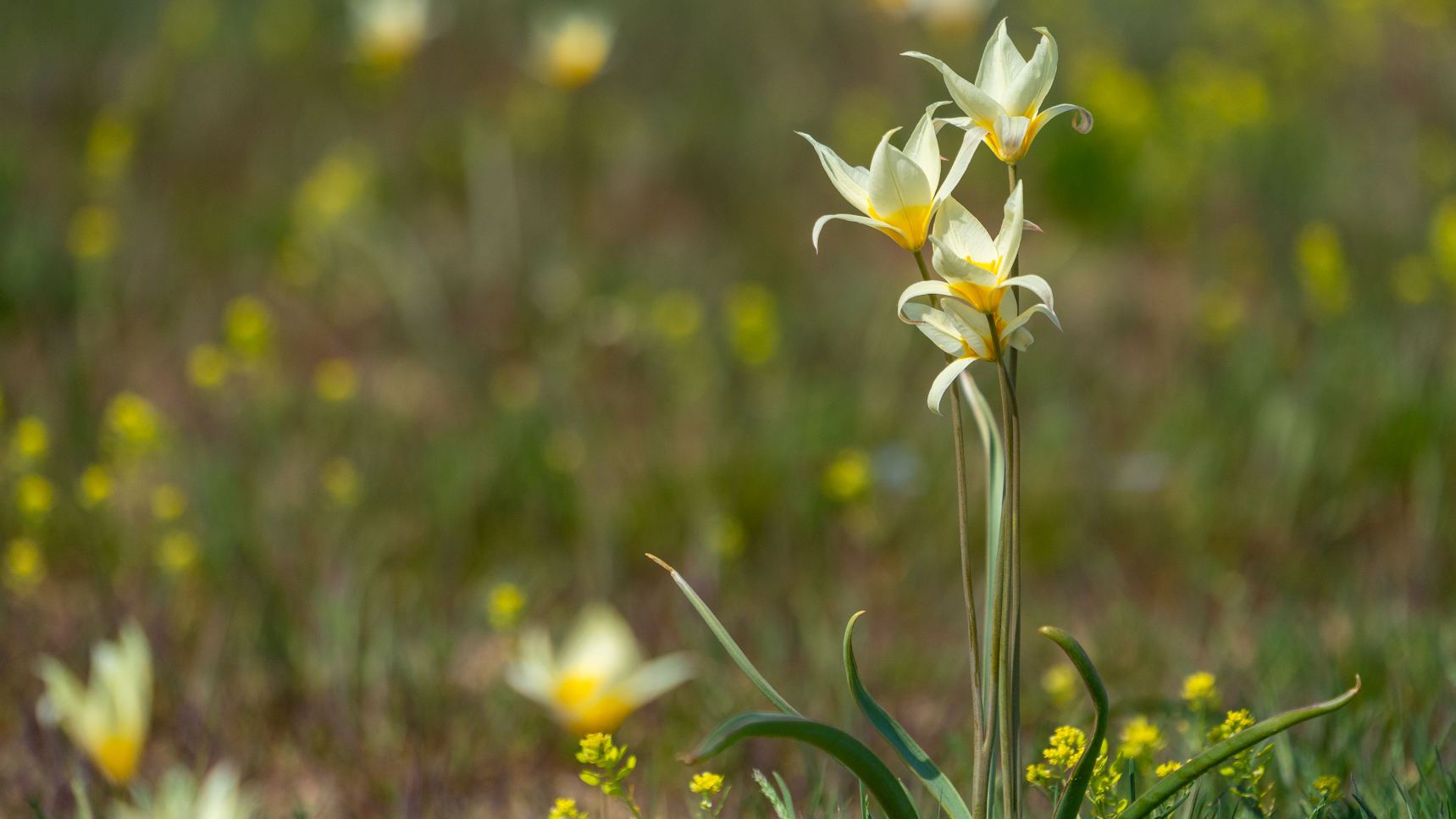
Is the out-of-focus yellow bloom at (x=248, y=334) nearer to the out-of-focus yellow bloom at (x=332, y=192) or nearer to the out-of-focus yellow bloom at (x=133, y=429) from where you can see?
the out-of-focus yellow bloom at (x=133, y=429)

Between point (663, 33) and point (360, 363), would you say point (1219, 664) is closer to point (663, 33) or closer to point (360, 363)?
point (360, 363)

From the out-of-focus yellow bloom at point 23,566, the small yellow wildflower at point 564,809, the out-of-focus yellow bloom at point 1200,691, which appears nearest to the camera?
the small yellow wildflower at point 564,809

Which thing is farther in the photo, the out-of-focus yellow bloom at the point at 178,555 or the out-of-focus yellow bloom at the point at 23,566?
the out-of-focus yellow bloom at the point at 178,555

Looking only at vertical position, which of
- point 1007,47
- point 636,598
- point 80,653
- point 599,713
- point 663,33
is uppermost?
point 1007,47

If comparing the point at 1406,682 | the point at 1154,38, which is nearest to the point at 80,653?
the point at 1406,682

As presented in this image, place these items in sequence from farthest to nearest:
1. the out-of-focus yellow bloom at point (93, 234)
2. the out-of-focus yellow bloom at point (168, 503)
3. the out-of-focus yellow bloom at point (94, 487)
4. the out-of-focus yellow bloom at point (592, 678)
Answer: the out-of-focus yellow bloom at point (93, 234) → the out-of-focus yellow bloom at point (168, 503) → the out-of-focus yellow bloom at point (94, 487) → the out-of-focus yellow bloom at point (592, 678)

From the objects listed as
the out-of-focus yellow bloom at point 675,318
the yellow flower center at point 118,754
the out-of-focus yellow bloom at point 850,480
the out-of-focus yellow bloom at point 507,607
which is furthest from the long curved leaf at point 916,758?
the out-of-focus yellow bloom at point 675,318
